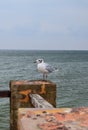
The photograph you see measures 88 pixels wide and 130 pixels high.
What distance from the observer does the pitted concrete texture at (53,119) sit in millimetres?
3057

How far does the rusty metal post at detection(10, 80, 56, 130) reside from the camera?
620cm

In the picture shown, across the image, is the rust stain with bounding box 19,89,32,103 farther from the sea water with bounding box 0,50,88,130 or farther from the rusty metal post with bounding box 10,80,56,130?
the sea water with bounding box 0,50,88,130

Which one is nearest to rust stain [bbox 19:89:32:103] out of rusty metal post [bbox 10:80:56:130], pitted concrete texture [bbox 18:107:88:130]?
rusty metal post [bbox 10:80:56:130]

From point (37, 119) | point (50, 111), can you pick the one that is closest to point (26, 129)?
point (37, 119)

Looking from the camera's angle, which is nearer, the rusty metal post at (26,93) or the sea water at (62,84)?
the rusty metal post at (26,93)

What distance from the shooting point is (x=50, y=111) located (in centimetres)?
359

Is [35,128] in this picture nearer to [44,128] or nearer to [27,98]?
[44,128]

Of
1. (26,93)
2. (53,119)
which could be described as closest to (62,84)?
(26,93)

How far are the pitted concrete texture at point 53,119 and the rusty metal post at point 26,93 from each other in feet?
8.43

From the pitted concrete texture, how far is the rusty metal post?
8.43ft

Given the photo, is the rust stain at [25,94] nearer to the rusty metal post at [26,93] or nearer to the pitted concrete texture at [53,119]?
the rusty metal post at [26,93]

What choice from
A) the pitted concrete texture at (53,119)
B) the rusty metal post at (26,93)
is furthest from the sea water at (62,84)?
the pitted concrete texture at (53,119)

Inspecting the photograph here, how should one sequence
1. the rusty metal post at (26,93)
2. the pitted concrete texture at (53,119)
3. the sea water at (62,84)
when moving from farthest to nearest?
the sea water at (62,84)
the rusty metal post at (26,93)
the pitted concrete texture at (53,119)

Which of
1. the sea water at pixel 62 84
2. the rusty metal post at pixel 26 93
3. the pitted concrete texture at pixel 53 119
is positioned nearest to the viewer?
the pitted concrete texture at pixel 53 119
